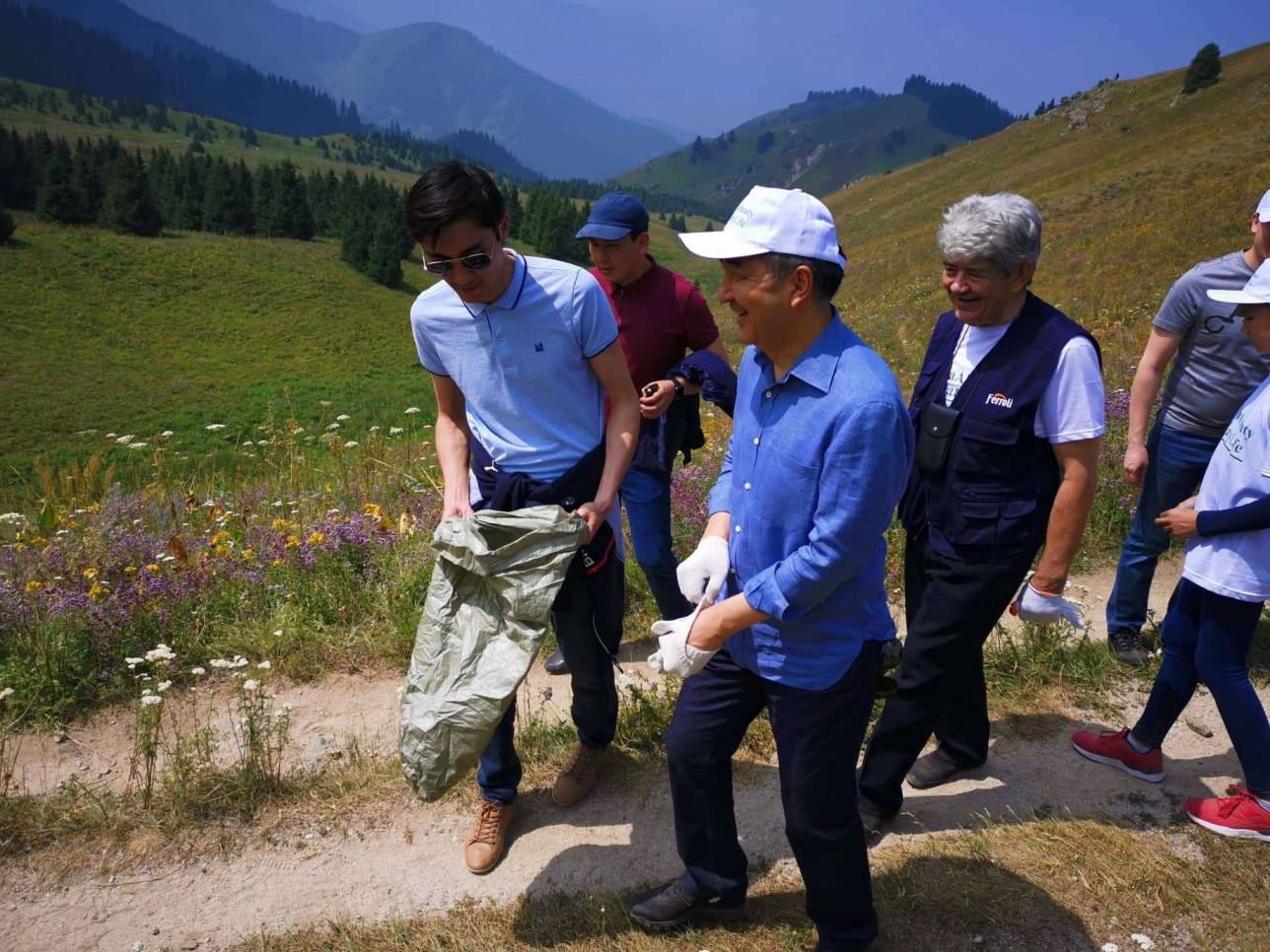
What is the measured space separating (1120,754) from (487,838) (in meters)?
2.86

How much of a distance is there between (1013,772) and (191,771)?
373cm

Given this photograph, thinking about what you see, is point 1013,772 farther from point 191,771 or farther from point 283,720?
point 191,771

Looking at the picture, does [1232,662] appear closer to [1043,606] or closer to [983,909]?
[1043,606]

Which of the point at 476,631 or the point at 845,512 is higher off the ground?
the point at 845,512

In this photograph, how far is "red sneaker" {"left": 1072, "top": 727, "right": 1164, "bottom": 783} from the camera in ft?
11.6

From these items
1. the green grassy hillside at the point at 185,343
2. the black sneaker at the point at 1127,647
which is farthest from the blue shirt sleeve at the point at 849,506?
the green grassy hillside at the point at 185,343

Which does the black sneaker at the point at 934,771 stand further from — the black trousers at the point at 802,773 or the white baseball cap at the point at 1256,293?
the white baseball cap at the point at 1256,293

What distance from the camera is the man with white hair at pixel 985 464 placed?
266 cm

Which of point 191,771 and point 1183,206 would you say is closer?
point 191,771

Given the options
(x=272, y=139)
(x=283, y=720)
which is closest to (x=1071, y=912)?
(x=283, y=720)

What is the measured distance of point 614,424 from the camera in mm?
2955

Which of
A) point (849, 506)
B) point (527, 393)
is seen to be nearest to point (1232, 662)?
point (849, 506)

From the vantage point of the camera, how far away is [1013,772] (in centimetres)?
362

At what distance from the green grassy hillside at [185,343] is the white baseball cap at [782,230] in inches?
733
